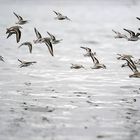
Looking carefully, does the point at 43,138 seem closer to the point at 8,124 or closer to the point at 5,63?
the point at 8,124

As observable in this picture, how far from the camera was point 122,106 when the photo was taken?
96.2ft

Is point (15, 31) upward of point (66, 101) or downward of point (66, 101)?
upward

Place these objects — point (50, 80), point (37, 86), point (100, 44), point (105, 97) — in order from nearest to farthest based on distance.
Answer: point (105, 97) < point (37, 86) < point (50, 80) < point (100, 44)

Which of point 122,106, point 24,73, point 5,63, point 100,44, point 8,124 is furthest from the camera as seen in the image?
point 100,44

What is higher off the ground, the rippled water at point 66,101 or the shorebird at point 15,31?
the shorebird at point 15,31

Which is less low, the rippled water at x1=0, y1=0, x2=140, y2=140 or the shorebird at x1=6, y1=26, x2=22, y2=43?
the shorebird at x1=6, y1=26, x2=22, y2=43

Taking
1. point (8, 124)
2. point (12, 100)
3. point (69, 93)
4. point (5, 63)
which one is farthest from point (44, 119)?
point (5, 63)

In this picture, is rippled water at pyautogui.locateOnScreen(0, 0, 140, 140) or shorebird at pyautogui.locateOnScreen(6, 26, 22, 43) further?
shorebird at pyautogui.locateOnScreen(6, 26, 22, 43)

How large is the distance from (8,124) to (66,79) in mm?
12965

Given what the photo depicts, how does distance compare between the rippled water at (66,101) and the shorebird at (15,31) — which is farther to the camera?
the shorebird at (15,31)

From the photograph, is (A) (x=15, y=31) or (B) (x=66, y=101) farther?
(A) (x=15, y=31)

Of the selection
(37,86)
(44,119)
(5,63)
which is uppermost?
(44,119)

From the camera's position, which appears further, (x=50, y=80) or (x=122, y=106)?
(x=50, y=80)

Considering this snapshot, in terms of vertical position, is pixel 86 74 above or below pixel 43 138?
below
